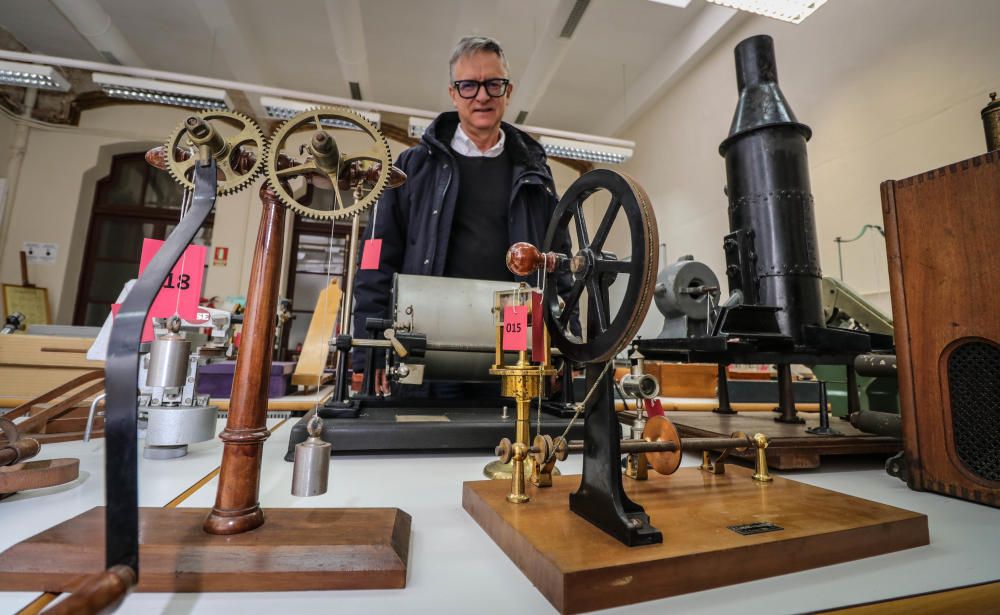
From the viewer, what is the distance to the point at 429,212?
1.61 metres

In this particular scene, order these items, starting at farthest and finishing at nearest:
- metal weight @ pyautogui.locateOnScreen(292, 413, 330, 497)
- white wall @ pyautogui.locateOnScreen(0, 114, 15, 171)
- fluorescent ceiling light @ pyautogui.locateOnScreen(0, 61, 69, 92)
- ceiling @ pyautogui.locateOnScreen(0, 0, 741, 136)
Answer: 1. white wall @ pyautogui.locateOnScreen(0, 114, 15, 171)
2. ceiling @ pyautogui.locateOnScreen(0, 0, 741, 136)
3. fluorescent ceiling light @ pyautogui.locateOnScreen(0, 61, 69, 92)
4. metal weight @ pyautogui.locateOnScreen(292, 413, 330, 497)

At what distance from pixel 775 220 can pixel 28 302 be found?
6.79 m

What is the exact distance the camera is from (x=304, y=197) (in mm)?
638

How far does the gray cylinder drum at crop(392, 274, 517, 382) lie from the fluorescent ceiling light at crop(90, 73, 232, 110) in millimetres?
3813

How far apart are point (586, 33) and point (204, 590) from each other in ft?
16.2

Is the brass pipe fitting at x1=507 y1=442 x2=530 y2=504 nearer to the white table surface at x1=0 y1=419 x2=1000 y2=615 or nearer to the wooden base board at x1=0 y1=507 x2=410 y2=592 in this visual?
the white table surface at x1=0 y1=419 x2=1000 y2=615

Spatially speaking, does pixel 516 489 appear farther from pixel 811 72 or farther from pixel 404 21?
pixel 404 21

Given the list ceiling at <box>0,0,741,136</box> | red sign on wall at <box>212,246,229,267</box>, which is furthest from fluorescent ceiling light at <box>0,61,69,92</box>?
red sign on wall at <box>212,246,229,267</box>

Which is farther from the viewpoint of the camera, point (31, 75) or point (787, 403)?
point (31, 75)

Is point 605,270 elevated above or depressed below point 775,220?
below

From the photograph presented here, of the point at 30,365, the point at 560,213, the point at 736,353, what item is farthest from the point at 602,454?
the point at 30,365

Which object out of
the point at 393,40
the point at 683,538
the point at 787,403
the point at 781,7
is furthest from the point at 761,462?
the point at 393,40

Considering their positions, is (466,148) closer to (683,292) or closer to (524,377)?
Result: (683,292)

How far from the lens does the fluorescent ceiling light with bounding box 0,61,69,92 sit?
3641 mm
